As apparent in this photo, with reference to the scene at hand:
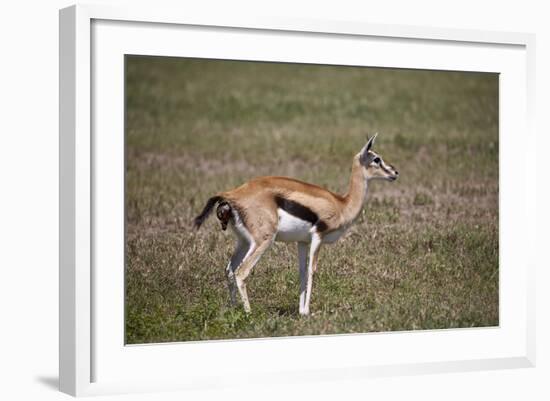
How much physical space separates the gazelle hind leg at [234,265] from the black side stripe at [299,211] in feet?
1.51

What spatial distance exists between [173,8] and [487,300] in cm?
386

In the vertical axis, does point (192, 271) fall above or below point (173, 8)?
below

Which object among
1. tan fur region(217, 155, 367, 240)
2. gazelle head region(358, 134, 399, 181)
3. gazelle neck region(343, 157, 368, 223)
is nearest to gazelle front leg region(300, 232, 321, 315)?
tan fur region(217, 155, 367, 240)

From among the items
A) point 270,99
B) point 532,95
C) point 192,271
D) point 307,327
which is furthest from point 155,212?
point 270,99

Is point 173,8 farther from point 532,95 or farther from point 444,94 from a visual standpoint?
point 444,94

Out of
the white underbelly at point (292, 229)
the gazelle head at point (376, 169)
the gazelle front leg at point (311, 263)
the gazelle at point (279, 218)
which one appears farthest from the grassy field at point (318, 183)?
the gazelle head at point (376, 169)

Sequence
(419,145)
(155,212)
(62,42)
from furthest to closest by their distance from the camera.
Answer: (419,145) < (155,212) < (62,42)

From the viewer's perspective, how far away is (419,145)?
1590cm

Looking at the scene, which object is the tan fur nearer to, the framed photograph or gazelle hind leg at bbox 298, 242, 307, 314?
the framed photograph

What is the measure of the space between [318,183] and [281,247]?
2881 millimetres

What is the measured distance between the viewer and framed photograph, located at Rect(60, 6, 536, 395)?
8.00 metres

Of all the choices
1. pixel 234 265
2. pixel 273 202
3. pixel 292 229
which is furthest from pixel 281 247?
pixel 273 202

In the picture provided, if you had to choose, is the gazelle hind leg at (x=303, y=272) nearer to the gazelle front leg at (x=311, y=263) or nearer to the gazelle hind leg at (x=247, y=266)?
the gazelle front leg at (x=311, y=263)

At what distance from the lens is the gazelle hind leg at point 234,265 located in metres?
9.55
